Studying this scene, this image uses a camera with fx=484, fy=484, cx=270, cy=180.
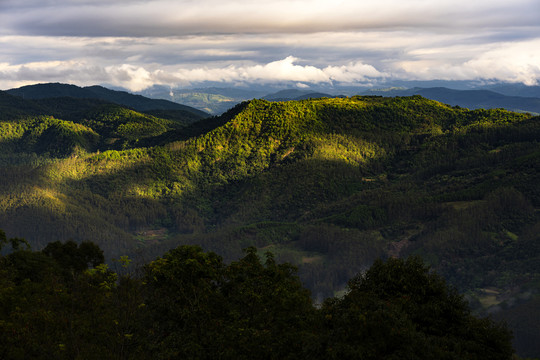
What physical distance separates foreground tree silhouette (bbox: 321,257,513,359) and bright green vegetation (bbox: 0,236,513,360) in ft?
0.33

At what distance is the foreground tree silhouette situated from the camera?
4131cm

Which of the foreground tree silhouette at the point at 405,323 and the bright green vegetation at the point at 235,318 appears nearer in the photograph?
the foreground tree silhouette at the point at 405,323

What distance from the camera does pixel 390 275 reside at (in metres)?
53.5

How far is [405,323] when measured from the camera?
42.8m

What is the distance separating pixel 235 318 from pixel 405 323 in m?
18.1

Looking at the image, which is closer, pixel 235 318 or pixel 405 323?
pixel 405 323

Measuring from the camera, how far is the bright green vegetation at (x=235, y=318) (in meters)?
42.0

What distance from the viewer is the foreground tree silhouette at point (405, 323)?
41312 millimetres

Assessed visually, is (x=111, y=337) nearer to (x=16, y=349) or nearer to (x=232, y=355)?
(x=16, y=349)

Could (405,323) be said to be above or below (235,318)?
above

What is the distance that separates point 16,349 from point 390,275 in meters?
37.3

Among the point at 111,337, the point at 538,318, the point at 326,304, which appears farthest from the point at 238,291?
the point at 538,318

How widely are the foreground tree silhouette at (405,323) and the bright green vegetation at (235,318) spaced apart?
102 mm

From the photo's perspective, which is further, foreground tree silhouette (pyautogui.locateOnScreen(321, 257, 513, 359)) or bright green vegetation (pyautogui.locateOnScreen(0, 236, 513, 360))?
bright green vegetation (pyautogui.locateOnScreen(0, 236, 513, 360))
